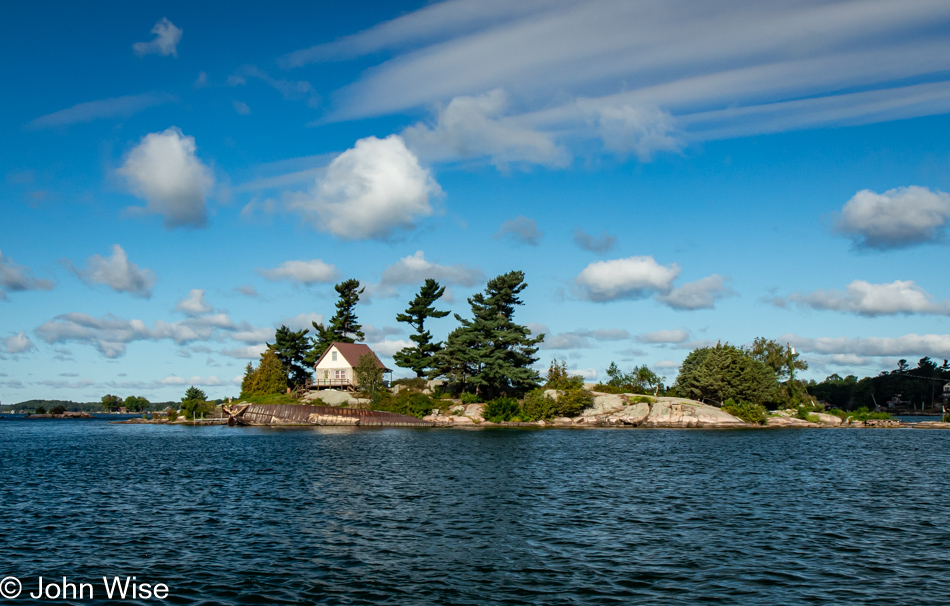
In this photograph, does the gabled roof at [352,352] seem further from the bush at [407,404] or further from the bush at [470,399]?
the bush at [470,399]

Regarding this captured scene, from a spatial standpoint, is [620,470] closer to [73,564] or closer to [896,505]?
[896,505]

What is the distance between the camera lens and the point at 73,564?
20.5 meters

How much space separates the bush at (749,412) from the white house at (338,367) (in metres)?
61.8

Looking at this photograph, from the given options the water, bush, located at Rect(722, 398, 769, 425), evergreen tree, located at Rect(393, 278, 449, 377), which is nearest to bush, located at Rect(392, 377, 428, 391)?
evergreen tree, located at Rect(393, 278, 449, 377)

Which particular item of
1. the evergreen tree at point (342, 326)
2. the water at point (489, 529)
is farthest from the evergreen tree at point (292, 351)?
the water at point (489, 529)

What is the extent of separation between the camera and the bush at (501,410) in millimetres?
99750

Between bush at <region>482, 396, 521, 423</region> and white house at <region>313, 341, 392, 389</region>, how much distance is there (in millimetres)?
27036

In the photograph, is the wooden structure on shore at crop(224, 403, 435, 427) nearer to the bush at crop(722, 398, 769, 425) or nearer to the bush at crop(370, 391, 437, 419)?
the bush at crop(370, 391, 437, 419)

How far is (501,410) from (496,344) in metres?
10.9

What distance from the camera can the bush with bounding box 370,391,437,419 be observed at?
10319 cm

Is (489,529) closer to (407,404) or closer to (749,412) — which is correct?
(407,404)

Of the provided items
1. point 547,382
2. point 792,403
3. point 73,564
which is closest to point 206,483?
point 73,564

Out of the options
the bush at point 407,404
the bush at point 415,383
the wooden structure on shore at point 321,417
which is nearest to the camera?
the wooden structure on shore at point 321,417

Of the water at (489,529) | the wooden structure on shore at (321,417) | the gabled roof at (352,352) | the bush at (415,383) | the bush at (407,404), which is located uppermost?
the gabled roof at (352,352)
